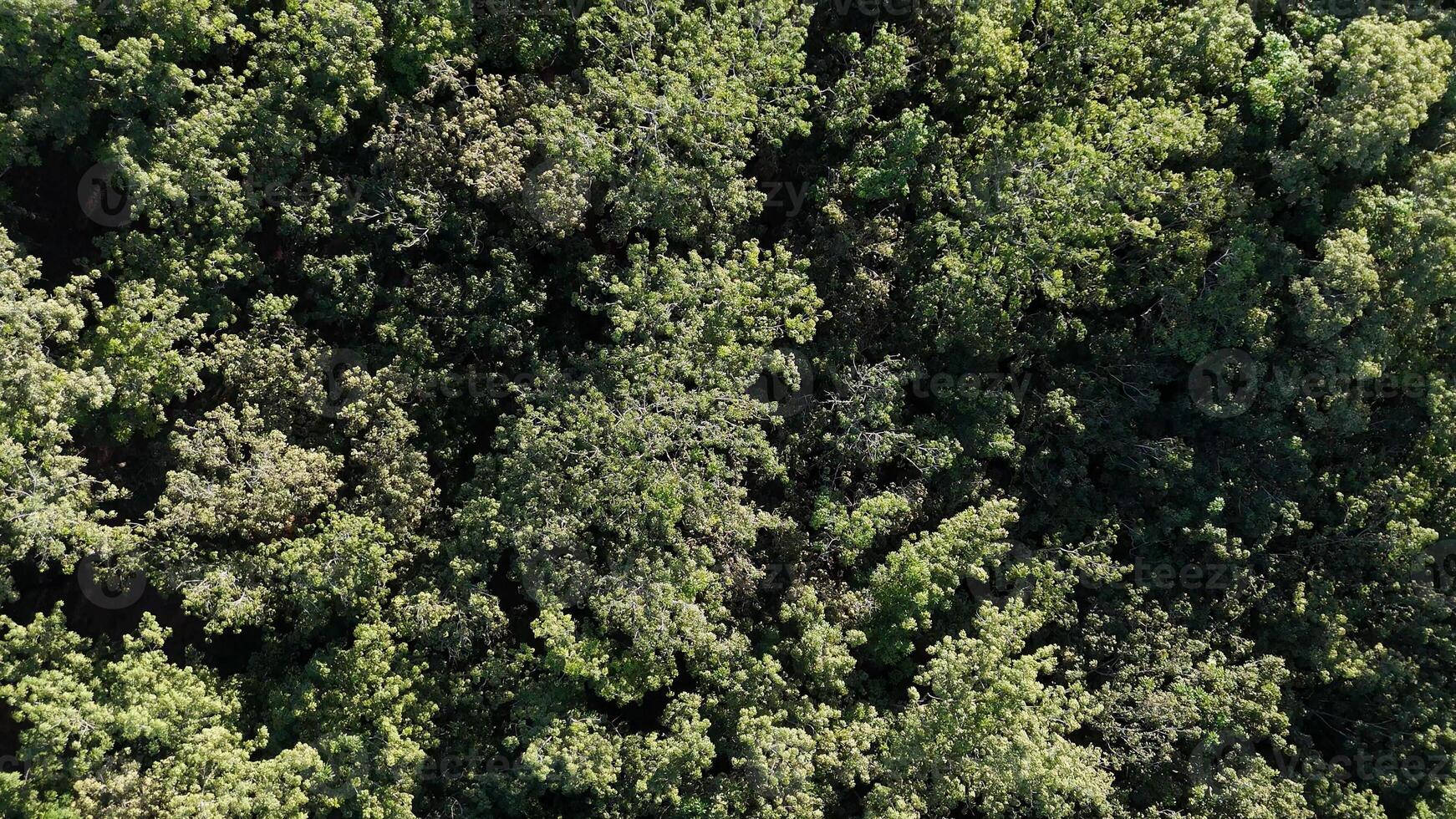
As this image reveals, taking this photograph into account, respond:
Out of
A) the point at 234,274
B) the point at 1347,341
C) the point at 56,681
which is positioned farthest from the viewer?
the point at 1347,341

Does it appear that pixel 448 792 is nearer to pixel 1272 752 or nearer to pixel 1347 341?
pixel 1272 752

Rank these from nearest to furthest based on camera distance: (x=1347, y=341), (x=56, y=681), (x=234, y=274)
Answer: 1. (x=56, y=681)
2. (x=234, y=274)
3. (x=1347, y=341)

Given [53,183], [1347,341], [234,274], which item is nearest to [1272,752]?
[1347,341]

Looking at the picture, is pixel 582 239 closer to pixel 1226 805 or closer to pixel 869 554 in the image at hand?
pixel 869 554

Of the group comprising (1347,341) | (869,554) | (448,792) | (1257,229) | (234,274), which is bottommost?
(448,792)

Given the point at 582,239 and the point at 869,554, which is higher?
the point at 582,239

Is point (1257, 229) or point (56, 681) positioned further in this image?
point (1257, 229)
